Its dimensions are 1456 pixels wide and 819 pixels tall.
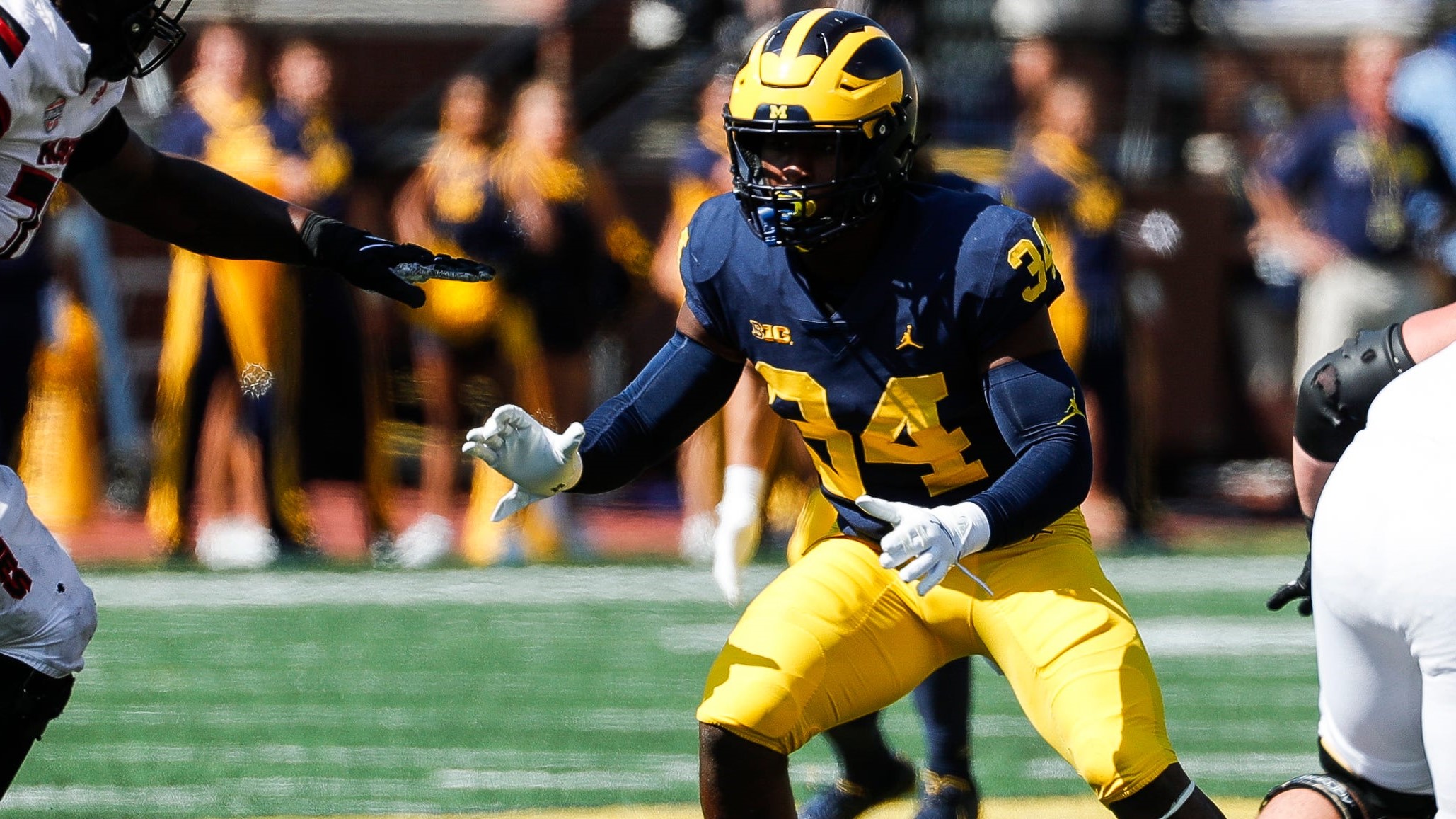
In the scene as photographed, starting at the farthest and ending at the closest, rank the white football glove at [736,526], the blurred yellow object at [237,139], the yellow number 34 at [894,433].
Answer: the blurred yellow object at [237,139]
the white football glove at [736,526]
the yellow number 34 at [894,433]

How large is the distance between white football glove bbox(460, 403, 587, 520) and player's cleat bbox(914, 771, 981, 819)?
1067mm

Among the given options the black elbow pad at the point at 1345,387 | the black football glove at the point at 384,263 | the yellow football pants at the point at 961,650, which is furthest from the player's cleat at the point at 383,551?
the black elbow pad at the point at 1345,387

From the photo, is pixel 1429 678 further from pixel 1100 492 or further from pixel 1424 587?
pixel 1100 492

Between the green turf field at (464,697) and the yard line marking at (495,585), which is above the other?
the green turf field at (464,697)

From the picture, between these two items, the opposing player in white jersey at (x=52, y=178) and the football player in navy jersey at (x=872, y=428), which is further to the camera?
the football player in navy jersey at (x=872, y=428)

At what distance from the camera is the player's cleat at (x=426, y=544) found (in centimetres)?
809

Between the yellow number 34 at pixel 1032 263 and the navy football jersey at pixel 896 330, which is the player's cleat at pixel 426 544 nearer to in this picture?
the navy football jersey at pixel 896 330

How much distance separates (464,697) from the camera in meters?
5.69

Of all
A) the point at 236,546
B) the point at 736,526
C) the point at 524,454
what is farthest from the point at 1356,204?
the point at 524,454

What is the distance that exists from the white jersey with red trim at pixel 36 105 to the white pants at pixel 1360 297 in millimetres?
6608

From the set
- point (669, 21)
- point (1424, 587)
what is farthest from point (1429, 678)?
point (669, 21)

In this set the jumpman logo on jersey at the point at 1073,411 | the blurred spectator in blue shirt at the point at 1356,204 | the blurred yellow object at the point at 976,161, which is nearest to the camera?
the jumpman logo on jersey at the point at 1073,411

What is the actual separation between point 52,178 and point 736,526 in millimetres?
1752

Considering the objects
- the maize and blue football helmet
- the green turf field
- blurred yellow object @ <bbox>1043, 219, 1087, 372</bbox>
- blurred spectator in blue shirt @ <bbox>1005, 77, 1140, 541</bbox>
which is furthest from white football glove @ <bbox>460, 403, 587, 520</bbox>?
blurred yellow object @ <bbox>1043, 219, 1087, 372</bbox>
